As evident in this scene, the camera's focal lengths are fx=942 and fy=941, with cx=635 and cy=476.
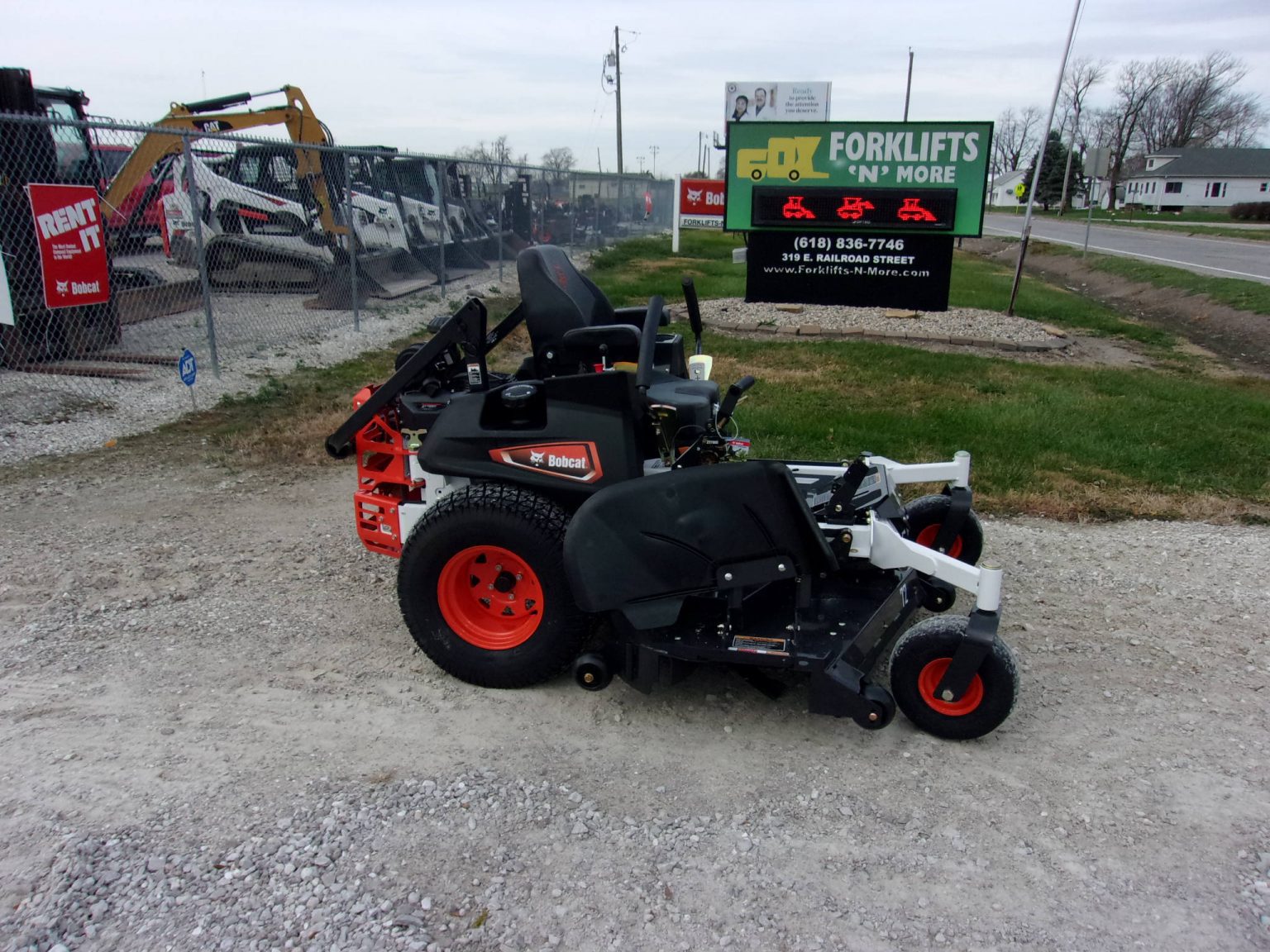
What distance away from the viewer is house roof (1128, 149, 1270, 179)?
7225 cm

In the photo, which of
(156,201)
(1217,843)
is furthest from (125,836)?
(156,201)

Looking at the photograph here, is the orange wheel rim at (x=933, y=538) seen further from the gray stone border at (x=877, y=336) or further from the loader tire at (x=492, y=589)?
the gray stone border at (x=877, y=336)

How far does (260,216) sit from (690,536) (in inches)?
455

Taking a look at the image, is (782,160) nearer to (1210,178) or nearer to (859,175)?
(859,175)

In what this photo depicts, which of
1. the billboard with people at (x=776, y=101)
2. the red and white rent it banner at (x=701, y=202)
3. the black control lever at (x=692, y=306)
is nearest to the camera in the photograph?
the black control lever at (x=692, y=306)

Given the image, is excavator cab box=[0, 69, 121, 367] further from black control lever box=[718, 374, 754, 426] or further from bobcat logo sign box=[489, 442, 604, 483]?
black control lever box=[718, 374, 754, 426]

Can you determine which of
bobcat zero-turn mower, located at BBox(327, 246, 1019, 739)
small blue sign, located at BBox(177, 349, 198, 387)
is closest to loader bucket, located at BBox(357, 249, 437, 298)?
small blue sign, located at BBox(177, 349, 198, 387)

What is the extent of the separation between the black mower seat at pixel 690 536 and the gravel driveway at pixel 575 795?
1.91 ft

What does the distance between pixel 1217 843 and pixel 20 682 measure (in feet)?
13.7

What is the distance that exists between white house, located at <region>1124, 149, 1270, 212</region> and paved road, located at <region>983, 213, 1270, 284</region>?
3932 cm

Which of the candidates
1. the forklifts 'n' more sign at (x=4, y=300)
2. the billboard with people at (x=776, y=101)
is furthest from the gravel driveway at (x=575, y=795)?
the billboard with people at (x=776, y=101)

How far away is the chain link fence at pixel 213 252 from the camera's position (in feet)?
26.8

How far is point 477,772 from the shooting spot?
3.11 meters

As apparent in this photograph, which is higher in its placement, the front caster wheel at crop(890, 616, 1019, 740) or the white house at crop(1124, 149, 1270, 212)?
the white house at crop(1124, 149, 1270, 212)
